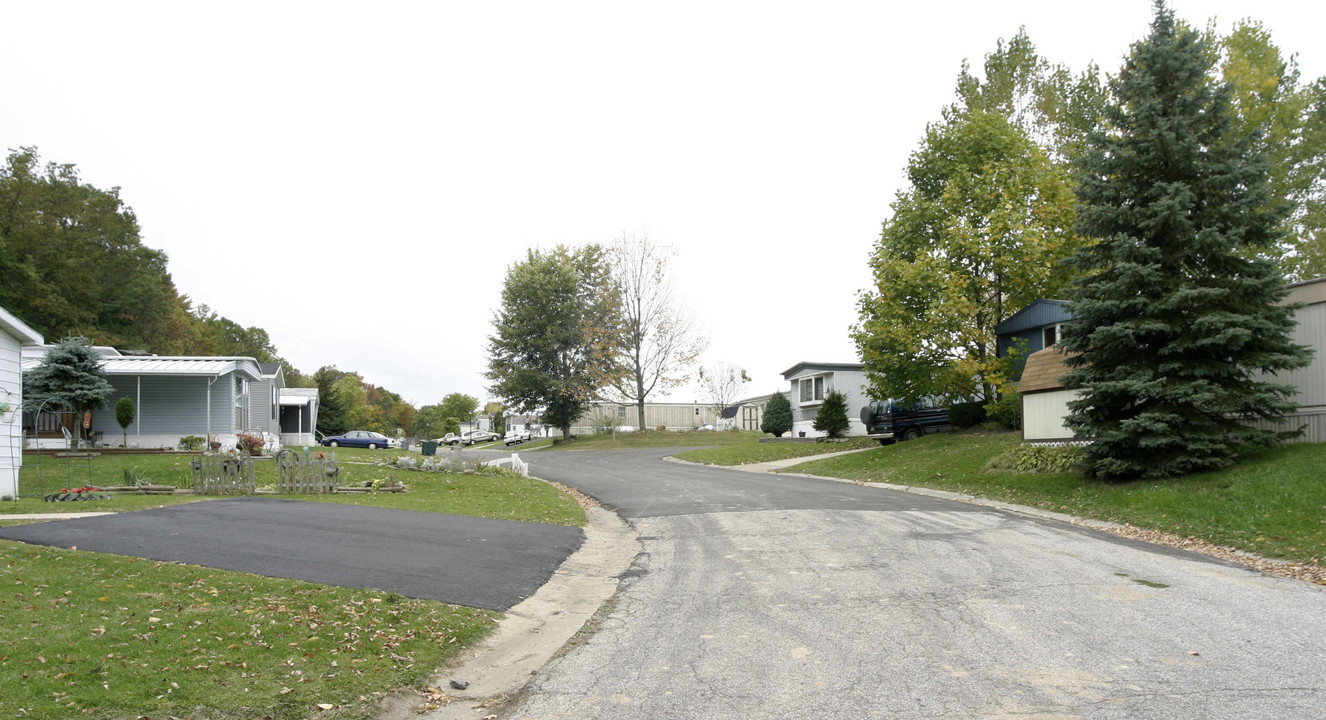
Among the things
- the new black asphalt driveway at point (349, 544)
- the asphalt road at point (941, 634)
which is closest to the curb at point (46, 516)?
the new black asphalt driveway at point (349, 544)

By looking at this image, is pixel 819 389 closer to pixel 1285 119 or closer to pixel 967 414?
pixel 967 414

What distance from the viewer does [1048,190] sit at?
91.4 feet

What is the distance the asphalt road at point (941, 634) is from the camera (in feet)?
17.1

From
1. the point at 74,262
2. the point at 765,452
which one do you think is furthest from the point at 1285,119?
the point at 74,262

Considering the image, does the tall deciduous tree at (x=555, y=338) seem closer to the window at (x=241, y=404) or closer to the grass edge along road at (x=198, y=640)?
the window at (x=241, y=404)

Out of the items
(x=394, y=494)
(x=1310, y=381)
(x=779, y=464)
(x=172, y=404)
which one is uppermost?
(x=172, y=404)

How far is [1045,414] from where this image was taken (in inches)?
898

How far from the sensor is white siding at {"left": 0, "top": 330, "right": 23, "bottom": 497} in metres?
16.6

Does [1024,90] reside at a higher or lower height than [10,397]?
higher

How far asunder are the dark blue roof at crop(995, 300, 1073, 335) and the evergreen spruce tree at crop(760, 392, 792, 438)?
22.0 metres

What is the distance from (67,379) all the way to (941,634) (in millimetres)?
24166

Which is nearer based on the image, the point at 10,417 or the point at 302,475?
the point at 10,417

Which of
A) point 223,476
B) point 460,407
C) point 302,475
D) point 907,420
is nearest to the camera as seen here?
point 223,476

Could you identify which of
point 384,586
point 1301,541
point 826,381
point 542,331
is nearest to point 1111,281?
point 1301,541
